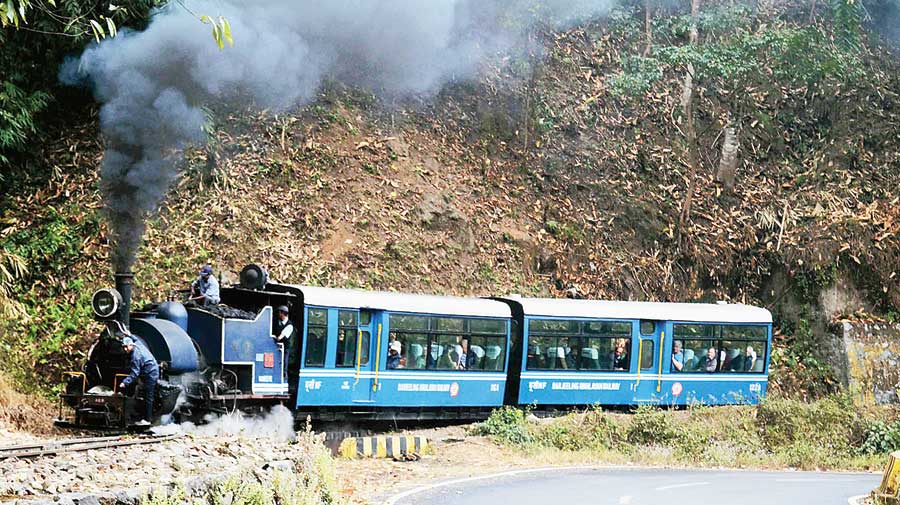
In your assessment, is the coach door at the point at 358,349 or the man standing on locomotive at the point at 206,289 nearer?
the man standing on locomotive at the point at 206,289

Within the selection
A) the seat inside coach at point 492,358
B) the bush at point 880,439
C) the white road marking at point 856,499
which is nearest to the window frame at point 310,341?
the seat inside coach at point 492,358

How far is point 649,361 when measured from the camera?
20891 mm

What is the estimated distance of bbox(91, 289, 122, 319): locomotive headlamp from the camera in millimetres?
13969

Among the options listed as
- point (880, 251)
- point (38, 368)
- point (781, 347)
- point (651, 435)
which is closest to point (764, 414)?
point (651, 435)

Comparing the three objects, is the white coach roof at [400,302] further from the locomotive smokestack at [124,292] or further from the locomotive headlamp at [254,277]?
the locomotive smokestack at [124,292]

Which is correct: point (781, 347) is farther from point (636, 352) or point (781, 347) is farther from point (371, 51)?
point (371, 51)

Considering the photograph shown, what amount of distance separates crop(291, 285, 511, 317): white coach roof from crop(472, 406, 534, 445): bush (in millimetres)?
1867

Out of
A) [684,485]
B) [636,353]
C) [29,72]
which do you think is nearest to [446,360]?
[636,353]

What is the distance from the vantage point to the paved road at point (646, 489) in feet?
40.0

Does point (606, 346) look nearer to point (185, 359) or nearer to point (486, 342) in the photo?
point (486, 342)

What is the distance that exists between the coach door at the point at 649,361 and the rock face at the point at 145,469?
30.8 ft

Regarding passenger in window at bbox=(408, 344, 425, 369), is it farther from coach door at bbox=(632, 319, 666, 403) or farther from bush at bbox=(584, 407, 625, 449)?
coach door at bbox=(632, 319, 666, 403)

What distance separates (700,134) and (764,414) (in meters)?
13.2

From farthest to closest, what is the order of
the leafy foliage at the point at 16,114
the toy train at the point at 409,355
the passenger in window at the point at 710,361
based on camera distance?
the passenger in window at the point at 710,361
the leafy foliage at the point at 16,114
the toy train at the point at 409,355
